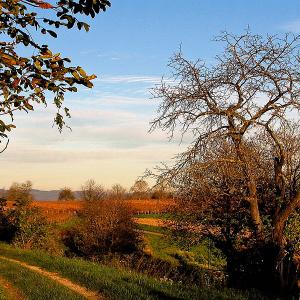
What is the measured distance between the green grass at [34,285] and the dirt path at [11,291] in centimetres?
11

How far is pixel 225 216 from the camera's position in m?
18.2

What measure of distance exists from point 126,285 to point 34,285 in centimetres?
284

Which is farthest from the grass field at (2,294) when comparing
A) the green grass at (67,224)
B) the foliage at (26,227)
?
the green grass at (67,224)

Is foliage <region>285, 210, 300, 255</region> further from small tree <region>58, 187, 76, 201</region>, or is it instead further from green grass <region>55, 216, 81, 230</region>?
small tree <region>58, 187, 76, 201</region>

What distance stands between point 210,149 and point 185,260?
20.9 metres

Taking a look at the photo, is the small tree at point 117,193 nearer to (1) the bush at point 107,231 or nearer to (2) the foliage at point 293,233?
(1) the bush at point 107,231

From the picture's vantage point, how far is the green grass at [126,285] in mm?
10477

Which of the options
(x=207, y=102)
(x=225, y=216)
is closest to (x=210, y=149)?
(x=207, y=102)

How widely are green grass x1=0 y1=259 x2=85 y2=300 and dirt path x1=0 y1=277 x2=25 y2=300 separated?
0.36 ft

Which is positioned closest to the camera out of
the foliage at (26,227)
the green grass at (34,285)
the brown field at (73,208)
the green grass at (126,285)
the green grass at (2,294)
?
the green grass at (126,285)

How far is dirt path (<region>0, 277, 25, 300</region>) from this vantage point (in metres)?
12.0

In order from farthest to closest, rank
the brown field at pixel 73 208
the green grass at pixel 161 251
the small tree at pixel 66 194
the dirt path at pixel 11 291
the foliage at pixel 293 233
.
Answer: the small tree at pixel 66 194 → the green grass at pixel 161 251 → the brown field at pixel 73 208 → the foliage at pixel 293 233 → the dirt path at pixel 11 291

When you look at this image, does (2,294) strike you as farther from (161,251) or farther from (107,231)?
(161,251)

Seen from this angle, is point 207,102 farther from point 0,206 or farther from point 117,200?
point 0,206
